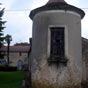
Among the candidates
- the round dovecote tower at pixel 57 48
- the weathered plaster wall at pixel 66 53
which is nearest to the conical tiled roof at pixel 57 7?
the round dovecote tower at pixel 57 48

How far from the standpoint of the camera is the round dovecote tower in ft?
55.3

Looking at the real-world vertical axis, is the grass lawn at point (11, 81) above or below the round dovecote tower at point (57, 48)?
below

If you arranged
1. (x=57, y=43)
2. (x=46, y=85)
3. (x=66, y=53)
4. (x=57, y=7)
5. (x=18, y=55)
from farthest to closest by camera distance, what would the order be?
(x=18, y=55)
(x=57, y=7)
(x=57, y=43)
(x=66, y=53)
(x=46, y=85)

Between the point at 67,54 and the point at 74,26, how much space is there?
2013 millimetres

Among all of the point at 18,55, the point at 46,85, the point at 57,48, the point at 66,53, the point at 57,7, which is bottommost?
the point at 46,85

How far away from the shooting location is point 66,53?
1702 cm

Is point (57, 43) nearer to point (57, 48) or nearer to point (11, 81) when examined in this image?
point (57, 48)

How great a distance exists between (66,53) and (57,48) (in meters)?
0.66

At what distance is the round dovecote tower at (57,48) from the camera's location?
16844mm

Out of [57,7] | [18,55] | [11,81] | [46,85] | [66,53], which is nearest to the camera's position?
[46,85]

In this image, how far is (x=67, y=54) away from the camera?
17.0 metres

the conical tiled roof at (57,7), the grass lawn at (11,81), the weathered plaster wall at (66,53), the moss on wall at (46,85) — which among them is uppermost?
the conical tiled roof at (57,7)

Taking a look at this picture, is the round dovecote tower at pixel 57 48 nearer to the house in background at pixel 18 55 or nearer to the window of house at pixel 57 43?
the window of house at pixel 57 43

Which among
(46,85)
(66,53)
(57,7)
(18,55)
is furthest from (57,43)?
(18,55)
